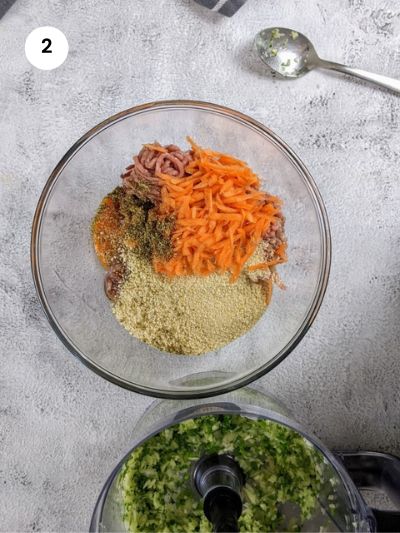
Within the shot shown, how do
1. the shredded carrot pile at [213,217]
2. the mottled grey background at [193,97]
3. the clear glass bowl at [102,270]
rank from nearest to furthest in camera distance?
1. the shredded carrot pile at [213,217]
2. the clear glass bowl at [102,270]
3. the mottled grey background at [193,97]

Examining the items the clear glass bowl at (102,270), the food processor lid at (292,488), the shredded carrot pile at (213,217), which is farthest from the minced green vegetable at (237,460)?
the shredded carrot pile at (213,217)

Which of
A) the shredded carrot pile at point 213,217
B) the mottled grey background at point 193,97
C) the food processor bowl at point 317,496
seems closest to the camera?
the food processor bowl at point 317,496

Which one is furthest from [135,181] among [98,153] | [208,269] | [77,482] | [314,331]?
[77,482]

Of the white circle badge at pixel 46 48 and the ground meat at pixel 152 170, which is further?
the white circle badge at pixel 46 48

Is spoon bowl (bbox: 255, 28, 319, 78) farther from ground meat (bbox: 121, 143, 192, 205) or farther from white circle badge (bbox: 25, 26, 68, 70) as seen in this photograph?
white circle badge (bbox: 25, 26, 68, 70)

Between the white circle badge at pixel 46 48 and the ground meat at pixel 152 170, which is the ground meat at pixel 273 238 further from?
the white circle badge at pixel 46 48

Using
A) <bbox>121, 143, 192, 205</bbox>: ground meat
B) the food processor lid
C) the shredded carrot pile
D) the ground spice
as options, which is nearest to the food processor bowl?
the food processor lid

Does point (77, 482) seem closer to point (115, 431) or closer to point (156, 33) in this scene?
point (115, 431)
